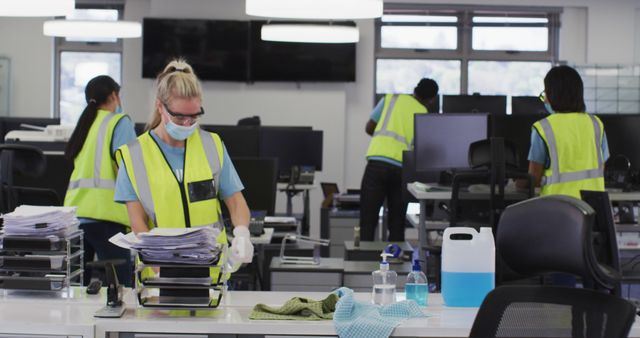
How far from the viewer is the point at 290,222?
5824 millimetres

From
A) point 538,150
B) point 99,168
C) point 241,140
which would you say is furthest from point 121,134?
point 241,140

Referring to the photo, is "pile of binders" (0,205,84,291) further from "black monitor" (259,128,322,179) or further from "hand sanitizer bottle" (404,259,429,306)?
"black monitor" (259,128,322,179)

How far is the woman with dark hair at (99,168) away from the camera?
178 inches

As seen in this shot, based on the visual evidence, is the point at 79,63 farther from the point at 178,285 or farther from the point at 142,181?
the point at 178,285

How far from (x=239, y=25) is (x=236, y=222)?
26.0ft

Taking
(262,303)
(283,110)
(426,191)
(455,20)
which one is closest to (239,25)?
(283,110)

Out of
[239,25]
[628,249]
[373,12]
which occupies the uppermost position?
[239,25]

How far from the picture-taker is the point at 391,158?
7.18 metres

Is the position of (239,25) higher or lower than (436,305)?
higher

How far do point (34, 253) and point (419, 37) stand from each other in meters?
9.17

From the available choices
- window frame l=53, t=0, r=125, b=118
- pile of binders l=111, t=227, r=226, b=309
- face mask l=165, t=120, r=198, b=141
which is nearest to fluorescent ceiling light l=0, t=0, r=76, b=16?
face mask l=165, t=120, r=198, b=141

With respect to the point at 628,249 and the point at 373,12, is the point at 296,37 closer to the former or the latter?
the point at 628,249

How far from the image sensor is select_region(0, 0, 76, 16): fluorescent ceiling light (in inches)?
132

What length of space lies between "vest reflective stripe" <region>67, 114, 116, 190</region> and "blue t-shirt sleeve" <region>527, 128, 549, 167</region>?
7.28ft
